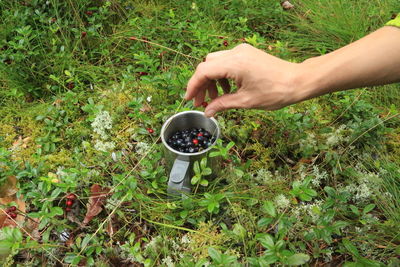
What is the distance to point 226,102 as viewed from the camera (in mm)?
1733

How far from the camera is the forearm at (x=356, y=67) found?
1.43 m

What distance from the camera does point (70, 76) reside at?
8.72 ft

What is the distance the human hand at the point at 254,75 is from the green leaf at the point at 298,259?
28.7 inches

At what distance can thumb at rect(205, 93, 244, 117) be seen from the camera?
5.57 feet

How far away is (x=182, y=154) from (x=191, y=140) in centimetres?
21

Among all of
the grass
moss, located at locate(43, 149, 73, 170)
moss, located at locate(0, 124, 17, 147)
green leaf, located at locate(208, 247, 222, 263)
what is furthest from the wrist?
moss, located at locate(0, 124, 17, 147)

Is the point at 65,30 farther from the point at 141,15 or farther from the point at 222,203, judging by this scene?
the point at 222,203

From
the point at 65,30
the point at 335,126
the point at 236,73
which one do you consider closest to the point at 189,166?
the point at 236,73

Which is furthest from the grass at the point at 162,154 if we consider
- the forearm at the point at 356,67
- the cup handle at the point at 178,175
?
the forearm at the point at 356,67

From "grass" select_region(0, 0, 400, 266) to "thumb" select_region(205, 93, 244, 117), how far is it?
0.42 meters

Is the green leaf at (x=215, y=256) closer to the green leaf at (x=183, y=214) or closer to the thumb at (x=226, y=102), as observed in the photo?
the green leaf at (x=183, y=214)

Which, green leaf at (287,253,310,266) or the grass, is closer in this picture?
green leaf at (287,253,310,266)

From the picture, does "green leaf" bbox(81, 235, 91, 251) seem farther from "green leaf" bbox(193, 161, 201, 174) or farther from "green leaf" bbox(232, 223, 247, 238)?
"green leaf" bbox(232, 223, 247, 238)

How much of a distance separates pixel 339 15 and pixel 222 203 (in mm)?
2260
